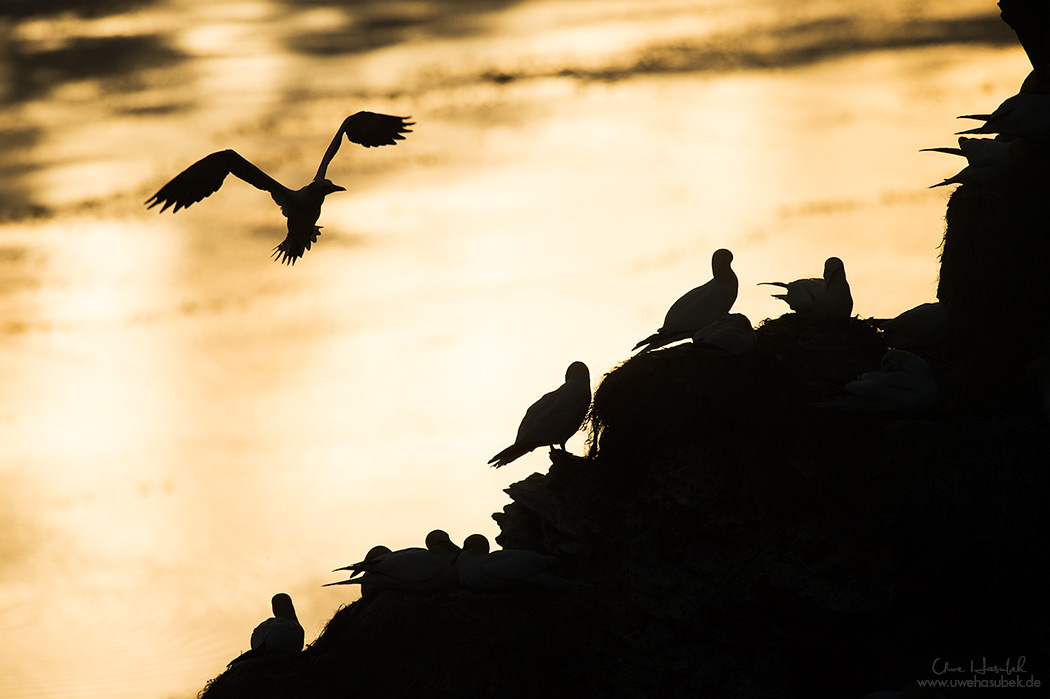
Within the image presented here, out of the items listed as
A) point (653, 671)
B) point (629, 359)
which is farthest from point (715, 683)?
point (629, 359)

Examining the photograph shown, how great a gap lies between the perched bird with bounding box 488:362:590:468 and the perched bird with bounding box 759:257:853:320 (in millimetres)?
2884

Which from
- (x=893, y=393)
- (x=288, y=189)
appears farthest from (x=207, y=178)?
(x=893, y=393)

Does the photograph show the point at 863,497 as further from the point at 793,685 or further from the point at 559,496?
the point at 559,496

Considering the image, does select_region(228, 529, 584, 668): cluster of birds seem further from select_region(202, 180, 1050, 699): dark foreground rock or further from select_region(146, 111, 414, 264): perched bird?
select_region(146, 111, 414, 264): perched bird

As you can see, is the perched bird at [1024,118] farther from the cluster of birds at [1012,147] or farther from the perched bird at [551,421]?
the perched bird at [551,421]

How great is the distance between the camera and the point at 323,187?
15875 mm

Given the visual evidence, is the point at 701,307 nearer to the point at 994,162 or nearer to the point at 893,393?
the point at 893,393

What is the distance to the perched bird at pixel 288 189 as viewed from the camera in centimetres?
1470

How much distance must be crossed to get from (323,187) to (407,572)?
575 cm

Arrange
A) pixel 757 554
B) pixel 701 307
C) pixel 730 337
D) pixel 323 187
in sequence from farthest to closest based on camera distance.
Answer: pixel 323 187 → pixel 701 307 → pixel 730 337 → pixel 757 554

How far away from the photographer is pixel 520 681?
12125 millimetres

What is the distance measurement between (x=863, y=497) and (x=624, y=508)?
275cm

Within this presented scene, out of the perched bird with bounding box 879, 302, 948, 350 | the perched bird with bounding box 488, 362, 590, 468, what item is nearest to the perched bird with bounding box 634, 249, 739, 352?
the perched bird with bounding box 488, 362, 590, 468

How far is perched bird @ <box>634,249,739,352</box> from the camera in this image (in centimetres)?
1370
